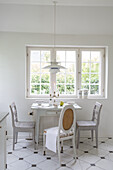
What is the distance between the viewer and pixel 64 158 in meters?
2.88

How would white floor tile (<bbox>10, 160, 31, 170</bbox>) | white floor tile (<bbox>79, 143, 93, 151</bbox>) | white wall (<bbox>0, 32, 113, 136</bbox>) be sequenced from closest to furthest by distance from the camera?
white floor tile (<bbox>10, 160, 31, 170</bbox>) < white floor tile (<bbox>79, 143, 93, 151</bbox>) < white wall (<bbox>0, 32, 113, 136</bbox>)

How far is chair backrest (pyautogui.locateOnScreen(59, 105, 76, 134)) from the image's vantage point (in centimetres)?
265

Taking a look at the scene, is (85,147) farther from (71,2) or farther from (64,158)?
(71,2)

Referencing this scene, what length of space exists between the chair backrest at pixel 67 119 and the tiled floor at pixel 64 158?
53cm

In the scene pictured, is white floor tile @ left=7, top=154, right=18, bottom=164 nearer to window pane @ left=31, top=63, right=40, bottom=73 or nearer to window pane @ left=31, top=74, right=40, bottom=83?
window pane @ left=31, top=74, right=40, bottom=83

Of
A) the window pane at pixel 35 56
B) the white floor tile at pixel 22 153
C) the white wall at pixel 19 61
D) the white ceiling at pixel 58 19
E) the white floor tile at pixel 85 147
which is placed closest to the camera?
the white floor tile at pixel 22 153

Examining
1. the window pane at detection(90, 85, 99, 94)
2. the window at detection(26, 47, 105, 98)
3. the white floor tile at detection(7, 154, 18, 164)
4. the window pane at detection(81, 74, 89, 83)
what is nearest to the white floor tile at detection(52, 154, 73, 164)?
the white floor tile at detection(7, 154, 18, 164)

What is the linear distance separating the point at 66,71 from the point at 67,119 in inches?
61.3

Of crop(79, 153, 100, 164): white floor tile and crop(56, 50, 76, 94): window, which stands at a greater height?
crop(56, 50, 76, 94): window

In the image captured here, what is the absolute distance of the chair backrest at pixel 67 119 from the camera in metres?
2.65

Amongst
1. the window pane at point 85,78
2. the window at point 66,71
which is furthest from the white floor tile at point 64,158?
the window pane at point 85,78

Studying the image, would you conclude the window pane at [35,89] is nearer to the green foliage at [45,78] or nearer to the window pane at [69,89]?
the green foliage at [45,78]

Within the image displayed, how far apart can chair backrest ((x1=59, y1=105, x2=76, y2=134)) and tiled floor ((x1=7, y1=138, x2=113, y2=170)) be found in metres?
0.53

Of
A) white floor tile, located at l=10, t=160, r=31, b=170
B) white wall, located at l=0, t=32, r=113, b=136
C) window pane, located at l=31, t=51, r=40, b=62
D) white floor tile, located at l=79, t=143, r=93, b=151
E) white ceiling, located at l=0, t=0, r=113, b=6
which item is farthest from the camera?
window pane, located at l=31, t=51, r=40, b=62
